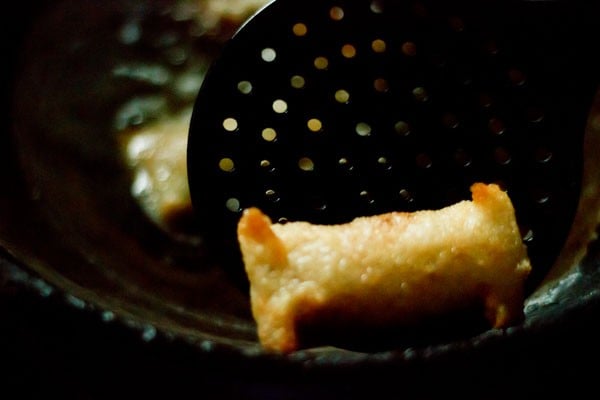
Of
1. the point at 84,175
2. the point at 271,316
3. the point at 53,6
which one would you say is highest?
the point at 271,316

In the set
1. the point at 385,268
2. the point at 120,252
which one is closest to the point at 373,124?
the point at 385,268

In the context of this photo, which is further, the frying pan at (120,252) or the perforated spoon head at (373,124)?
the perforated spoon head at (373,124)

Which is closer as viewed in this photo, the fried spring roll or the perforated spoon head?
the fried spring roll

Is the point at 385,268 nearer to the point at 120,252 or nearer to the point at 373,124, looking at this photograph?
the point at 373,124

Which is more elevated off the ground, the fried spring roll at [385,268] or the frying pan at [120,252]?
the fried spring roll at [385,268]

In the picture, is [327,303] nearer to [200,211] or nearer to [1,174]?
[200,211]

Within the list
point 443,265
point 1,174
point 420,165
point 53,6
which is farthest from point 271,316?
point 53,6
